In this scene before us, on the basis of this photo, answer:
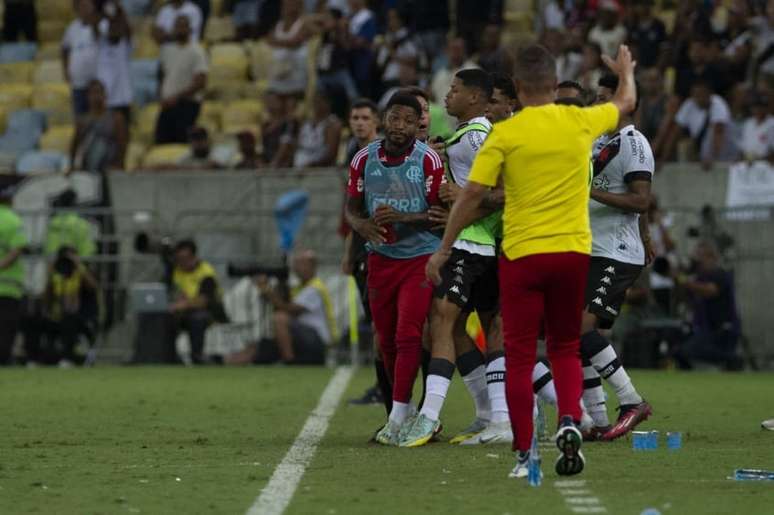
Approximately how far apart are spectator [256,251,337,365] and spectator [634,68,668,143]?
4303 mm

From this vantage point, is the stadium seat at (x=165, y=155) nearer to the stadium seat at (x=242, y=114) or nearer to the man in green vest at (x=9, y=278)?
the stadium seat at (x=242, y=114)

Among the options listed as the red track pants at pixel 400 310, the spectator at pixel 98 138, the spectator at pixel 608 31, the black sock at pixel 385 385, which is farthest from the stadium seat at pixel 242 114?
the red track pants at pixel 400 310

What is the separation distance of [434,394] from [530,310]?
2.20 metres

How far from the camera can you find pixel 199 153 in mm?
22688

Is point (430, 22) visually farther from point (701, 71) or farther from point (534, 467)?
point (534, 467)

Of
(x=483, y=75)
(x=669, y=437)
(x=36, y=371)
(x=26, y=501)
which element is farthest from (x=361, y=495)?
(x=36, y=371)

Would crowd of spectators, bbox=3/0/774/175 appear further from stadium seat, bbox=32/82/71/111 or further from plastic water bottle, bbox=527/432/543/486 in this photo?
plastic water bottle, bbox=527/432/543/486

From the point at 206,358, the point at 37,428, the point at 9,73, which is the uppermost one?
the point at 9,73

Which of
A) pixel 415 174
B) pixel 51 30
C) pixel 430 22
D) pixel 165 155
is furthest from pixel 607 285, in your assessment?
pixel 51 30

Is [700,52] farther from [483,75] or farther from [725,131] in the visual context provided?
[483,75]

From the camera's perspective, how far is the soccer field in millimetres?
7262

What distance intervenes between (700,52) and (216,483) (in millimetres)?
14450

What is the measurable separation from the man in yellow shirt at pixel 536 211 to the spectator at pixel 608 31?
14365mm

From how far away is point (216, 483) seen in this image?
8055 millimetres
